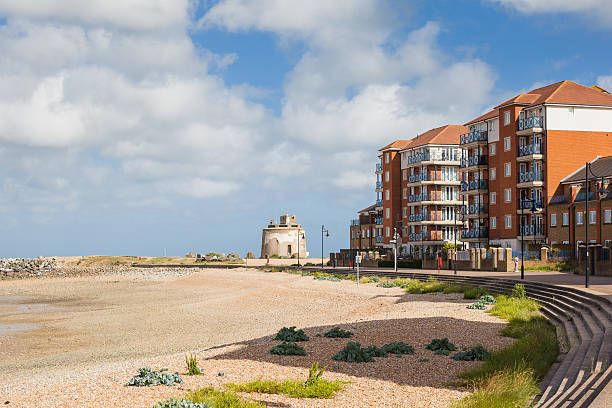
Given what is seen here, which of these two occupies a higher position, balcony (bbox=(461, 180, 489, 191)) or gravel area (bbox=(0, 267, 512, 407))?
balcony (bbox=(461, 180, 489, 191))

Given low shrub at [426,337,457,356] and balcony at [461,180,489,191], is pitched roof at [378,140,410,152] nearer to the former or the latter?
balcony at [461,180,489,191]

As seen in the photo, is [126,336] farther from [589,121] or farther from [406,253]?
[406,253]

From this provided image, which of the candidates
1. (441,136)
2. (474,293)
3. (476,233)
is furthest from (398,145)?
(474,293)

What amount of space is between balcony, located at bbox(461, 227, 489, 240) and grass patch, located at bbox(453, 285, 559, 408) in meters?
50.6

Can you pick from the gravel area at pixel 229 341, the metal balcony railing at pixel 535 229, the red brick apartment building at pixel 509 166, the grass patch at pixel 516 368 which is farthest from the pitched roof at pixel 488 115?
the grass patch at pixel 516 368

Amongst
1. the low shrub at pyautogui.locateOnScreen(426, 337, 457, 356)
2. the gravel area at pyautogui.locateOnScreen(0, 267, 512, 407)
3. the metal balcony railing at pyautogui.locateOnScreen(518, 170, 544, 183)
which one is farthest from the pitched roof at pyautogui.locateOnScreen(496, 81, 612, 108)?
the low shrub at pyautogui.locateOnScreen(426, 337, 457, 356)

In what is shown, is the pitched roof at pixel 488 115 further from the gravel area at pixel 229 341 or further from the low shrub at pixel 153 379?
the low shrub at pixel 153 379

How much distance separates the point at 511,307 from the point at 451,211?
5909cm

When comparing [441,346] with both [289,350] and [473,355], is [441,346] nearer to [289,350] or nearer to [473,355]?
[473,355]

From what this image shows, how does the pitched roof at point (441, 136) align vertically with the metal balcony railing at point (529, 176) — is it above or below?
above

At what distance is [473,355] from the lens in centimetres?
1510

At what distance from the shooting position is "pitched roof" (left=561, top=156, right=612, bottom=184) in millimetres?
55916

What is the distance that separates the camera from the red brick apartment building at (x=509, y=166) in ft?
204

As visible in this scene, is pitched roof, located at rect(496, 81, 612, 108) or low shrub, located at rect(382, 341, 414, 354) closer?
low shrub, located at rect(382, 341, 414, 354)
